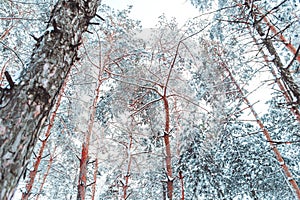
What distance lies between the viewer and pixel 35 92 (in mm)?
1086

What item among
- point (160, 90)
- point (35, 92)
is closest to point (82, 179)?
point (160, 90)

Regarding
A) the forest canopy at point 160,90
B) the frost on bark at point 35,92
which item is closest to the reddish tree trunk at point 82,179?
the forest canopy at point 160,90

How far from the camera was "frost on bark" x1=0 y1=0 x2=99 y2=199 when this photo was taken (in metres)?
0.93

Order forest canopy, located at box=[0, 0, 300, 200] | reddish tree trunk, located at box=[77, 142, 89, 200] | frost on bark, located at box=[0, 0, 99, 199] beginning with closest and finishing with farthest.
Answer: frost on bark, located at box=[0, 0, 99, 199], forest canopy, located at box=[0, 0, 300, 200], reddish tree trunk, located at box=[77, 142, 89, 200]

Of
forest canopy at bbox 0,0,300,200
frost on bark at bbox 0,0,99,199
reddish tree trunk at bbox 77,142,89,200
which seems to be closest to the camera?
frost on bark at bbox 0,0,99,199

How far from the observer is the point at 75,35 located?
141 centimetres

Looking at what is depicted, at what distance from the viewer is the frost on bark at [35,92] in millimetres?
932

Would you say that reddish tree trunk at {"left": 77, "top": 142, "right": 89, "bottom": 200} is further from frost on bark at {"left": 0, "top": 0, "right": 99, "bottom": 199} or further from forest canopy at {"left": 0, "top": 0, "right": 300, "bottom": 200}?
frost on bark at {"left": 0, "top": 0, "right": 99, "bottom": 199}

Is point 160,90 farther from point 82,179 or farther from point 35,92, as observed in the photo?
point 35,92

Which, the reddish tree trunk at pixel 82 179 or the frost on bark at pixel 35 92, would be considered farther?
the reddish tree trunk at pixel 82 179

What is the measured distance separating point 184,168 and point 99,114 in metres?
2.41

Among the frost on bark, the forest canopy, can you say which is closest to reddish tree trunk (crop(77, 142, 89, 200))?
the forest canopy

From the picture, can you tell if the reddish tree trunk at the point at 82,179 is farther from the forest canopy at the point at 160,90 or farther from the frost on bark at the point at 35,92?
the frost on bark at the point at 35,92

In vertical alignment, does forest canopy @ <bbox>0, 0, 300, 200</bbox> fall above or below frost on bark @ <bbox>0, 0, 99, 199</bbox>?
above
